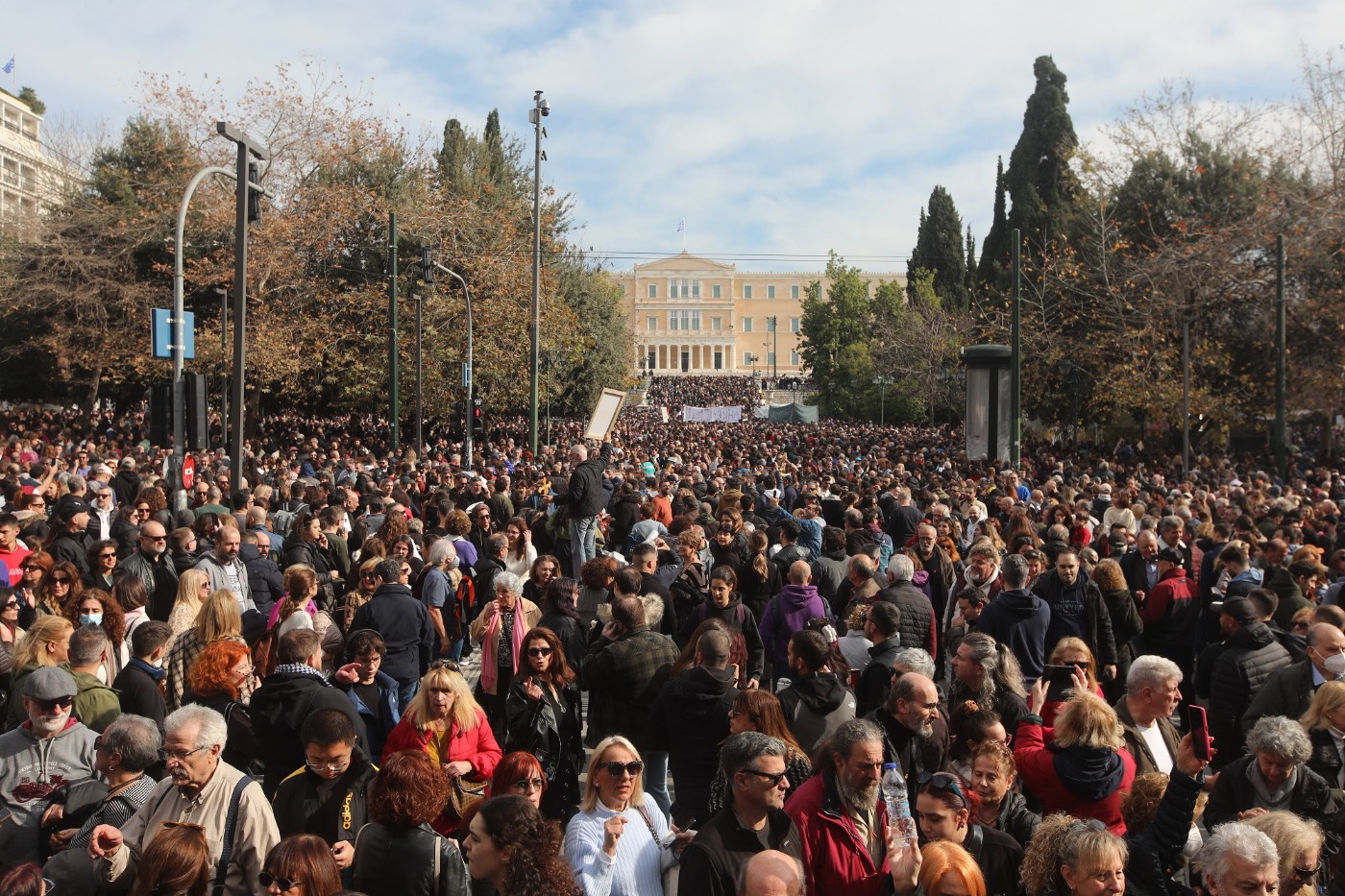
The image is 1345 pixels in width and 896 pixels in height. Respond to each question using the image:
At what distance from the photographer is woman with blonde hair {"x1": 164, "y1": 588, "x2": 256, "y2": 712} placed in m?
5.88

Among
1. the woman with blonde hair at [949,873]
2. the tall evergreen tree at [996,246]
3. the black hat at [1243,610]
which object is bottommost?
the woman with blonde hair at [949,873]

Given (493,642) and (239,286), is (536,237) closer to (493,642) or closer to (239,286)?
(239,286)

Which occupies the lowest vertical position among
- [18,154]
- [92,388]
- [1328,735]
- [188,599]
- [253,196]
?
[1328,735]

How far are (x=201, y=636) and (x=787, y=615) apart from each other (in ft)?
11.7

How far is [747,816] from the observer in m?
3.72

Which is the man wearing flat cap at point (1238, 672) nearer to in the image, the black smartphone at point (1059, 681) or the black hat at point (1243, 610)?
the black hat at point (1243, 610)

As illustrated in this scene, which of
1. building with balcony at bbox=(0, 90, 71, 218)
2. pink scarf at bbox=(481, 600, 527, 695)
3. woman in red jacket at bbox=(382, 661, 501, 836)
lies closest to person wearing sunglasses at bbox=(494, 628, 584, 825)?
woman in red jacket at bbox=(382, 661, 501, 836)

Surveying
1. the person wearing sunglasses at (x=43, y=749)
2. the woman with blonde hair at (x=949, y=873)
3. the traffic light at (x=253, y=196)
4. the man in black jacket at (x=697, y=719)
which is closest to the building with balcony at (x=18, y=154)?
the traffic light at (x=253, y=196)

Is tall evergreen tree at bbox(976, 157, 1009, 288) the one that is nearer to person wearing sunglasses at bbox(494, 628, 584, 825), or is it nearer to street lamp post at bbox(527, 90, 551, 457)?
street lamp post at bbox(527, 90, 551, 457)

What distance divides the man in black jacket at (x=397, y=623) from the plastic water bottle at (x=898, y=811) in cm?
394

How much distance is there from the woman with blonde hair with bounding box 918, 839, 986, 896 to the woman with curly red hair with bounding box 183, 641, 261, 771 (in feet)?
10.2

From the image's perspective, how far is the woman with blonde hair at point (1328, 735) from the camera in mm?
4828

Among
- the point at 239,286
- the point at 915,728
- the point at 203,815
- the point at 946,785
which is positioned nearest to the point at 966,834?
the point at 946,785

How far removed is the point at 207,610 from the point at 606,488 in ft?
29.1
